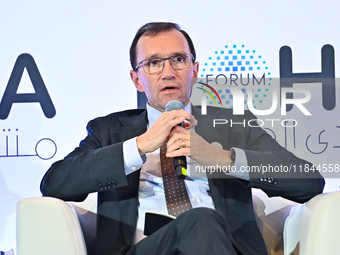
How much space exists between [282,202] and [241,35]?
127 cm

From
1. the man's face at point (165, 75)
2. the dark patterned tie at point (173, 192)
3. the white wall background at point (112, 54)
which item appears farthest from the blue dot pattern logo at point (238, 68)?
the dark patterned tie at point (173, 192)

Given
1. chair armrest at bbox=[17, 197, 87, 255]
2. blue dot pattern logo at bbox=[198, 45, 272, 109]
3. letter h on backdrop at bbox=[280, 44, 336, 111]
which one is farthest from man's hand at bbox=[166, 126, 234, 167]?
letter h on backdrop at bbox=[280, 44, 336, 111]

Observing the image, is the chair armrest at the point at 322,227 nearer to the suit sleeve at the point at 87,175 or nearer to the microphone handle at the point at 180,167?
the microphone handle at the point at 180,167

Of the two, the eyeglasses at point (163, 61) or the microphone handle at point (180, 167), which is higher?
the eyeglasses at point (163, 61)

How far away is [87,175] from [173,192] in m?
0.41

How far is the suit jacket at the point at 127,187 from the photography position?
1.65m

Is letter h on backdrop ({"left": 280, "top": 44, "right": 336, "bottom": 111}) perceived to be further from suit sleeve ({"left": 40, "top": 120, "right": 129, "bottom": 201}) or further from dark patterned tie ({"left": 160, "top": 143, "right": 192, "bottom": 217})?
suit sleeve ({"left": 40, "top": 120, "right": 129, "bottom": 201})

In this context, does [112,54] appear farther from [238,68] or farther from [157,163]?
[157,163]

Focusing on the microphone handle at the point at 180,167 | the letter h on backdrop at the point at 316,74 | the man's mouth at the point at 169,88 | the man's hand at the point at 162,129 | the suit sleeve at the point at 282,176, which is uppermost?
the letter h on backdrop at the point at 316,74

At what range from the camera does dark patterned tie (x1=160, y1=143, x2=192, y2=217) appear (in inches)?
70.5

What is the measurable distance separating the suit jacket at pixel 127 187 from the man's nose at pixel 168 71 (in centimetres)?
37

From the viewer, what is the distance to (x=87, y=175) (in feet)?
5.43

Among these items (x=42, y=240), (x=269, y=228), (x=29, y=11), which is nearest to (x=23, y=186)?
(x=29, y=11)

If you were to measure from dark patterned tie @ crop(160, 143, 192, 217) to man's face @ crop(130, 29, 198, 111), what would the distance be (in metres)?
0.34
